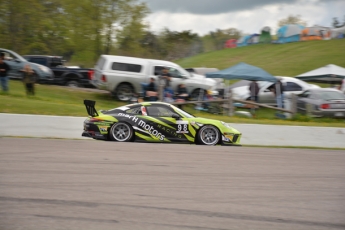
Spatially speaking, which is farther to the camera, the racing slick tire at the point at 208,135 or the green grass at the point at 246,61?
the green grass at the point at 246,61

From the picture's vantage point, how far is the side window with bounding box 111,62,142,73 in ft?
68.2

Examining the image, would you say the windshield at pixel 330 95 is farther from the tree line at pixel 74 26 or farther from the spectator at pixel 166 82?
the tree line at pixel 74 26

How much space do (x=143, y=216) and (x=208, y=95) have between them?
15.7 meters

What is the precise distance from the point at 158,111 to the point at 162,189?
627 centimetres

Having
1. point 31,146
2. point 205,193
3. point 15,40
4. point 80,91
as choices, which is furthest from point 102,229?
point 15,40

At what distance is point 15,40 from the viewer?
106 ft

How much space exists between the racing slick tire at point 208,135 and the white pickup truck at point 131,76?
8.06m

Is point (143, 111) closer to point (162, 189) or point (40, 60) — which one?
point (162, 189)

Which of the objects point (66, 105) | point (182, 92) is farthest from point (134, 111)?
point (182, 92)

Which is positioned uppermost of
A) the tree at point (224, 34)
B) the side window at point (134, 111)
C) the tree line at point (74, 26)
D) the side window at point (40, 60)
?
the tree at point (224, 34)

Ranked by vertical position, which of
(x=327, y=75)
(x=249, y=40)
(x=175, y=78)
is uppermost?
(x=249, y=40)

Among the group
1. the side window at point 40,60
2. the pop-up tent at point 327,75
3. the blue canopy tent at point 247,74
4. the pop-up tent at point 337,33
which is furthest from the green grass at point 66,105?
the pop-up tent at point 337,33

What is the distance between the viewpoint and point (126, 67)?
20.9 m

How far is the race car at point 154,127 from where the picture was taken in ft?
40.2
